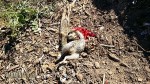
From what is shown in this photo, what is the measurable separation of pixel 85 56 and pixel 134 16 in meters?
0.88

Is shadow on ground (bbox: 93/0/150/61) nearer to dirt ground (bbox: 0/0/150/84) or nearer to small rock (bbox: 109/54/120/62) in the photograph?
dirt ground (bbox: 0/0/150/84)

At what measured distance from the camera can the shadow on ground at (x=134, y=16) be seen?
14.6ft

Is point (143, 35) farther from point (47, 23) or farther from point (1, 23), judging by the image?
point (1, 23)

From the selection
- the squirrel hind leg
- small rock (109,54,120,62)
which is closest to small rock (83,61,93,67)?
the squirrel hind leg

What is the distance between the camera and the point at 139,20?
15.0ft

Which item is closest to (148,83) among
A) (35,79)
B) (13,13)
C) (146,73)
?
(146,73)

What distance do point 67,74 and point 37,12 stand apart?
3.90 ft

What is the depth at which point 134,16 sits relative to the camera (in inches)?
182

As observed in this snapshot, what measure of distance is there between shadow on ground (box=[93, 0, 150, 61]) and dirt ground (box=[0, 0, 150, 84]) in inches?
1.7

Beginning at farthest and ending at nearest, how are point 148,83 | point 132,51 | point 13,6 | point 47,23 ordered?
point 13,6 → point 47,23 → point 132,51 → point 148,83

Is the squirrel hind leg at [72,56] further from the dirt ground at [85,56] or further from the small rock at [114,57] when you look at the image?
the small rock at [114,57]

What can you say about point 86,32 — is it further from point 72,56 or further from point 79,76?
point 79,76

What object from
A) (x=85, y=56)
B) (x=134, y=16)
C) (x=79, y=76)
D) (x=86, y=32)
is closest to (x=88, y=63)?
(x=85, y=56)

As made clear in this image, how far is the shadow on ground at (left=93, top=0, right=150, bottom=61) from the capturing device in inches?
175
